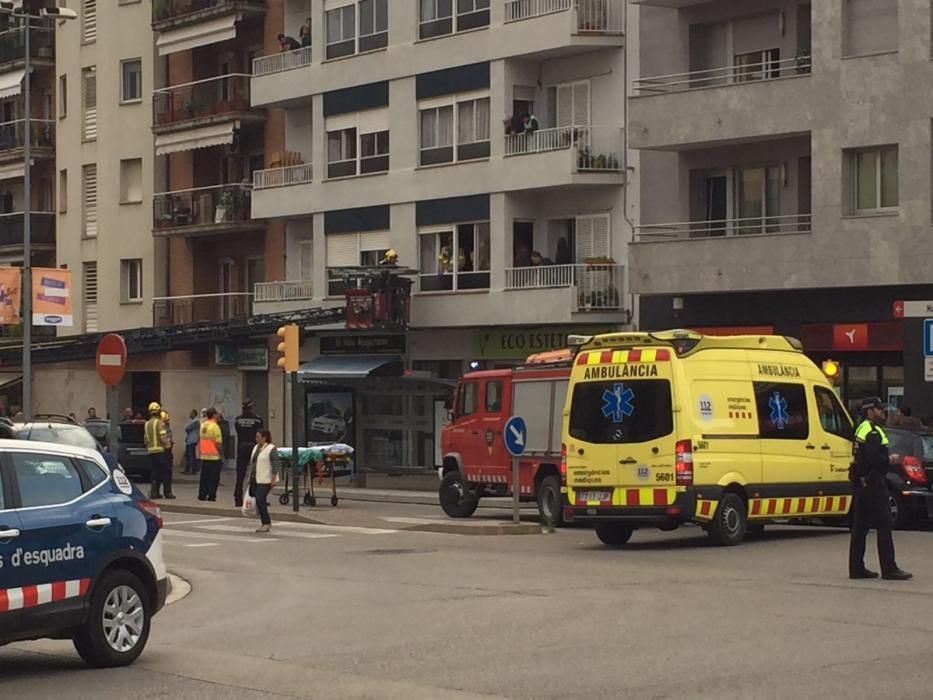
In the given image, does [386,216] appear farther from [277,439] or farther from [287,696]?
[287,696]

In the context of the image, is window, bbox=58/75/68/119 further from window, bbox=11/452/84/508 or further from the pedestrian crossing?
window, bbox=11/452/84/508

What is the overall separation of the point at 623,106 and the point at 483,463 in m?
12.7

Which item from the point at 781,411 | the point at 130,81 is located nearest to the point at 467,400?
the point at 781,411

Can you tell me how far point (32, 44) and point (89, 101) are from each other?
4.49 m

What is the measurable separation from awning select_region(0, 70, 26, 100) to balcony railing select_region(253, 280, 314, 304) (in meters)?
16.0

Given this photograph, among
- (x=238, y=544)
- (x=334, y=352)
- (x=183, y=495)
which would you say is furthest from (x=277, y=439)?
(x=238, y=544)

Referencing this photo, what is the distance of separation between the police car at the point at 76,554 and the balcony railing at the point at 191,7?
39608mm

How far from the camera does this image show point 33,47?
61812 mm

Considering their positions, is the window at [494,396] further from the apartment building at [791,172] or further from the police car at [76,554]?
the police car at [76,554]

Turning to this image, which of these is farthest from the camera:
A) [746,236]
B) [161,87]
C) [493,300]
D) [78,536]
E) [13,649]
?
[161,87]

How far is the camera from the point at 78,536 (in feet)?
40.7

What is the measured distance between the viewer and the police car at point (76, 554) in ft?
39.3

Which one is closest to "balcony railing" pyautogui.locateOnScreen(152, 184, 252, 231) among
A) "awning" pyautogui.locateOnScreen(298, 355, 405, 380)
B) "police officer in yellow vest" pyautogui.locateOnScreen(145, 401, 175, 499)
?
"awning" pyautogui.locateOnScreen(298, 355, 405, 380)

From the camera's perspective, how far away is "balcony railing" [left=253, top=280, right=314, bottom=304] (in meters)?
49.1
